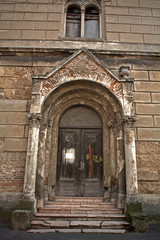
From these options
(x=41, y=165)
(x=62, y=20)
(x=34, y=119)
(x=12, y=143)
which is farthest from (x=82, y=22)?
(x=41, y=165)

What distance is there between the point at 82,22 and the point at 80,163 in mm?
6072

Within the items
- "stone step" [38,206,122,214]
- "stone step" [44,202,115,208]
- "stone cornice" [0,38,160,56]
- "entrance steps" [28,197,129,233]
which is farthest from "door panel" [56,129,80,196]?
"stone cornice" [0,38,160,56]

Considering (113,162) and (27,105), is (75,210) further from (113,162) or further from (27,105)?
(27,105)

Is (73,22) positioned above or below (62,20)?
above

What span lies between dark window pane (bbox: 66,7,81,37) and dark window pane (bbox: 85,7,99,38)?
1.20 ft

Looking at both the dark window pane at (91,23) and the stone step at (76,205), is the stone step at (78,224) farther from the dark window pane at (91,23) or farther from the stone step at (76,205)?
the dark window pane at (91,23)

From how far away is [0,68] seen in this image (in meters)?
6.75

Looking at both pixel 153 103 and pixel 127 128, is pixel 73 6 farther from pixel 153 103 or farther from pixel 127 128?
pixel 127 128

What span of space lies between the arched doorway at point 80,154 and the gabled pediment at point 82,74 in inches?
50.0

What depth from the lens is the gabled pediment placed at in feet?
19.4

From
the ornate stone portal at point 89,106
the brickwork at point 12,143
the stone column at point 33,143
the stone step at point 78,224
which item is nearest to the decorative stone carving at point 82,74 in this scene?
the ornate stone portal at point 89,106

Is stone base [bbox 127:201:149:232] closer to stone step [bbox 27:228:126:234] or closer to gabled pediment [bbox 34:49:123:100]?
stone step [bbox 27:228:126:234]

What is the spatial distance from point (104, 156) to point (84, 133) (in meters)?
Result: 1.13

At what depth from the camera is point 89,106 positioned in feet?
22.2
